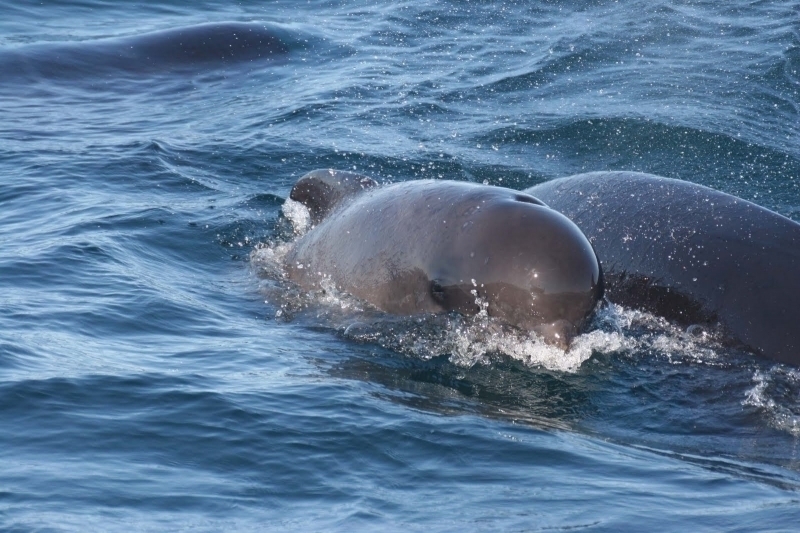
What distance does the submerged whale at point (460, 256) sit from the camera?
1041 centimetres

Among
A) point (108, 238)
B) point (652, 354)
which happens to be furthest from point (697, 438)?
point (108, 238)

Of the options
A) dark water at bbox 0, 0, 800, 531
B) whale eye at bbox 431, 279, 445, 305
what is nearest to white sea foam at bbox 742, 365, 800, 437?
dark water at bbox 0, 0, 800, 531

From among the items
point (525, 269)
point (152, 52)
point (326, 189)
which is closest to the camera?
point (525, 269)

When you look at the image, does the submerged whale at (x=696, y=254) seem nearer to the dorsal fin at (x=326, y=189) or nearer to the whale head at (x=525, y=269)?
the whale head at (x=525, y=269)

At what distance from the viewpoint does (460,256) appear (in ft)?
36.3

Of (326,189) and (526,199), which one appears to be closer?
(526,199)

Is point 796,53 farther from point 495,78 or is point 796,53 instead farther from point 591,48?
point 495,78

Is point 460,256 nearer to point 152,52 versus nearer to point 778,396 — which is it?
point 778,396

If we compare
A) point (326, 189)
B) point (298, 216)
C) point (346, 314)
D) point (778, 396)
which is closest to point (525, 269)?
point (778, 396)

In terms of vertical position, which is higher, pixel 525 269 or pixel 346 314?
pixel 525 269

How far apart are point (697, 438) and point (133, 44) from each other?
62.5ft

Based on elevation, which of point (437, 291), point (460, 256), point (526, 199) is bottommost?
point (437, 291)

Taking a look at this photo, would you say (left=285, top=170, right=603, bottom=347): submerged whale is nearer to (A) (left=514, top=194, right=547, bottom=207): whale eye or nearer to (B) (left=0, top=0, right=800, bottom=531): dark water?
(A) (left=514, top=194, right=547, bottom=207): whale eye

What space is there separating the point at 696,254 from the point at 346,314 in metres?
3.37
